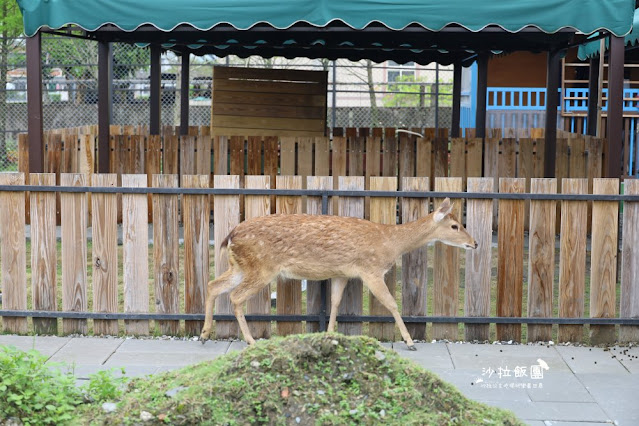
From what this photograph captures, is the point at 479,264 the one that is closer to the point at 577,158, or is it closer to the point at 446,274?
the point at 446,274

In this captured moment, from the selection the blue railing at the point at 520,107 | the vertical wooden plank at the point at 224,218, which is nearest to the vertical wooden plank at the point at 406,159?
the vertical wooden plank at the point at 224,218

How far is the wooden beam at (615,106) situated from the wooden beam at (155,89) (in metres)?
8.49

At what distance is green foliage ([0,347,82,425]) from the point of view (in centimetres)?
490

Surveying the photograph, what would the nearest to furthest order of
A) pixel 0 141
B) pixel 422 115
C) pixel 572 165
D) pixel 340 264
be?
pixel 340 264 → pixel 572 165 → pixel 0 141 → pixel 422 115

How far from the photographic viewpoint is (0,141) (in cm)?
2197

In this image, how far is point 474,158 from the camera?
1354 centimetres

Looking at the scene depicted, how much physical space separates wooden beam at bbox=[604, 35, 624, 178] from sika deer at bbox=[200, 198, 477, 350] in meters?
2.67

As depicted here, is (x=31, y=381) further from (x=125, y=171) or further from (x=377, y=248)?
(x=125, y=171)

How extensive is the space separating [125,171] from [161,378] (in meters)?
9.23

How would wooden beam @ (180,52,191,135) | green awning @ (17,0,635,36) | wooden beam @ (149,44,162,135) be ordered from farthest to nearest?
wooden beam @ (180,52,191,135) → wooden beam @ (149,44,162,135) → green awning @ (17,0,635,36)

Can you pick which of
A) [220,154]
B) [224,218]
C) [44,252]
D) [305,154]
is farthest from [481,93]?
[44,252]


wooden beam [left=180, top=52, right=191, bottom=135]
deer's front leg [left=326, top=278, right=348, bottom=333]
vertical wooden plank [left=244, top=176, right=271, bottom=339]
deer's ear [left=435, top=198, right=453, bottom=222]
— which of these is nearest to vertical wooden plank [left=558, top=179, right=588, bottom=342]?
deer's ear [left=435, top=198, right=453, bottom=222]

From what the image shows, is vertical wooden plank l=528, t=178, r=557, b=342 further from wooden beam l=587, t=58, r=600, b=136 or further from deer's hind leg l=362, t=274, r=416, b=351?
wooden beam l=587, t=58, r=600, b=136

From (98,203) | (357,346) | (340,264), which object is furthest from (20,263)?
(357,346)
